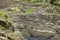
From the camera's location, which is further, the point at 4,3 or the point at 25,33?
the point at 4,3

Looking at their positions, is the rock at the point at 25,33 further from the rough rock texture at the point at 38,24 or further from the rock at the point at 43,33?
the rock at the point at 43,33

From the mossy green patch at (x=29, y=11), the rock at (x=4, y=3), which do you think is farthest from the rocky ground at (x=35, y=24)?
the rock at (x=4, y=3)

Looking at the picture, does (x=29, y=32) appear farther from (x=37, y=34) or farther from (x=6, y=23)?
(x=6, y=23)

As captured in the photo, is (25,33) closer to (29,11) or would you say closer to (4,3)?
(29,11)

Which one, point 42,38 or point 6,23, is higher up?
point 6,23

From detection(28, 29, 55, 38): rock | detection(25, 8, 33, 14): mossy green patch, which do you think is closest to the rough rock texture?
detection(28, 29, 55, 38): rock

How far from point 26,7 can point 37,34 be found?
953cm

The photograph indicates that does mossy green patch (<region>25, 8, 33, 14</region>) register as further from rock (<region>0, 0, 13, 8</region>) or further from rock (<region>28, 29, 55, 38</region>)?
rock (<region>28, 29, 55, 38</region>)

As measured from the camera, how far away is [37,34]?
21172 millimetres

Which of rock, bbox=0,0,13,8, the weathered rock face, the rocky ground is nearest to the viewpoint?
the rocky ground

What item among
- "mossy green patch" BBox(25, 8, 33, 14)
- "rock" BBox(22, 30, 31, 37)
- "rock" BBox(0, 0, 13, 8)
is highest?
"rock" BBox(22, 30, 31, 37)

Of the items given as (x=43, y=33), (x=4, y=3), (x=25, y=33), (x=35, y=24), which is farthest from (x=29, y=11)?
(x=25, y=33)

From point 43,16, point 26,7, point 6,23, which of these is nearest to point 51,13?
point 43,16

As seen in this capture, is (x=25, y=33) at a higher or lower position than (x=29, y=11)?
higher
